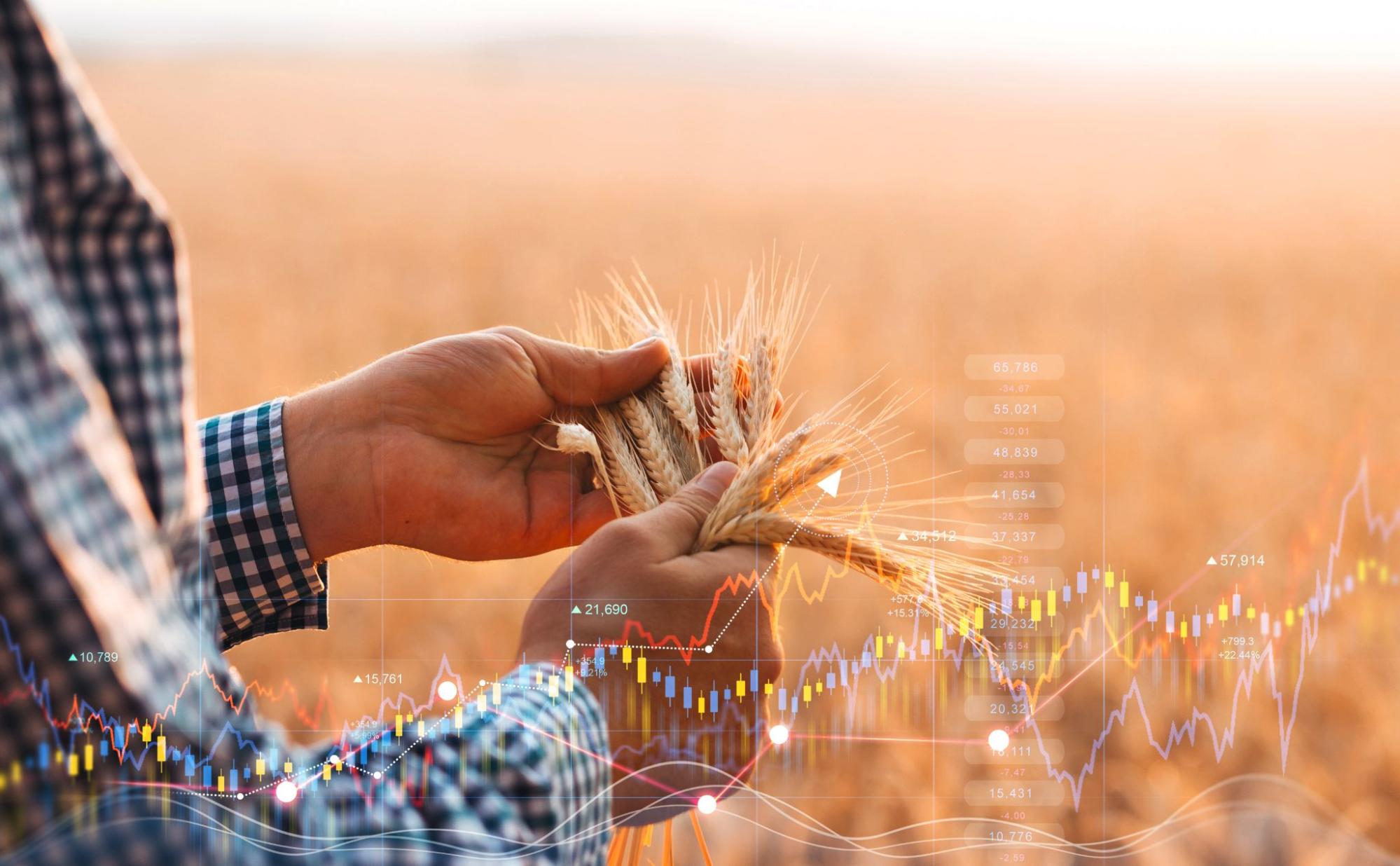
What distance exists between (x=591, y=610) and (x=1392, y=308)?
426 cm

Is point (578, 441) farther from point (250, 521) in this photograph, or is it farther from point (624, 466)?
point (250, 521)

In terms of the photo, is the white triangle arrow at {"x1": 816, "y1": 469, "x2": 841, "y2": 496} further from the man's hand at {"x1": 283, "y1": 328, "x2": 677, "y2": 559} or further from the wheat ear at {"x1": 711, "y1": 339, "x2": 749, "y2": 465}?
the man's hand at {"x1": 283, "y1": 328, "x2": 677, "y2": 559}

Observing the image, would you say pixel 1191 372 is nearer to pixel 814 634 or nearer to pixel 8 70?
pixel 814 634

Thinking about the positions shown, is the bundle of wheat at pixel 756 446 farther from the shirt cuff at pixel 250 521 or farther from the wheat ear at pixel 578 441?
the shirt cuff at pixel 250 521

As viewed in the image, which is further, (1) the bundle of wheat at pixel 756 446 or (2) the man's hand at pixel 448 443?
(2) the man's hand at pixel 448 443

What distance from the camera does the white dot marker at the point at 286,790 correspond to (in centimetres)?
70

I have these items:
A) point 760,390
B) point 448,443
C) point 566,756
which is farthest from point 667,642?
point 448,443

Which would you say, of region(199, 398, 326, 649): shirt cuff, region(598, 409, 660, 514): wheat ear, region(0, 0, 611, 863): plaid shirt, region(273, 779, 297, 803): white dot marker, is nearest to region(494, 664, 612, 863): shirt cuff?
region(0, 0, 611, 863): plaid shirt

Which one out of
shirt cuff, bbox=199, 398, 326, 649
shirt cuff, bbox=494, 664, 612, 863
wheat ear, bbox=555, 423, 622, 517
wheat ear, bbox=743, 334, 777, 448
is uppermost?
wheat ear, bbox=743, 334, 777, 448

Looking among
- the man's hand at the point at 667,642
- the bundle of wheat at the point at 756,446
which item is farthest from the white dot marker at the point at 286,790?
the bundle of wheat at the point at 756,446

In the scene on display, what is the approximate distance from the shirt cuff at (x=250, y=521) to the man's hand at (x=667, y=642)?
410mm

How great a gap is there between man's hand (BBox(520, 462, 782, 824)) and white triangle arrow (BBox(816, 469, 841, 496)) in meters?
0.10

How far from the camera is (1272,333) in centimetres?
389

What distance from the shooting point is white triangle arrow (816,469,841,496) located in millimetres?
1109
